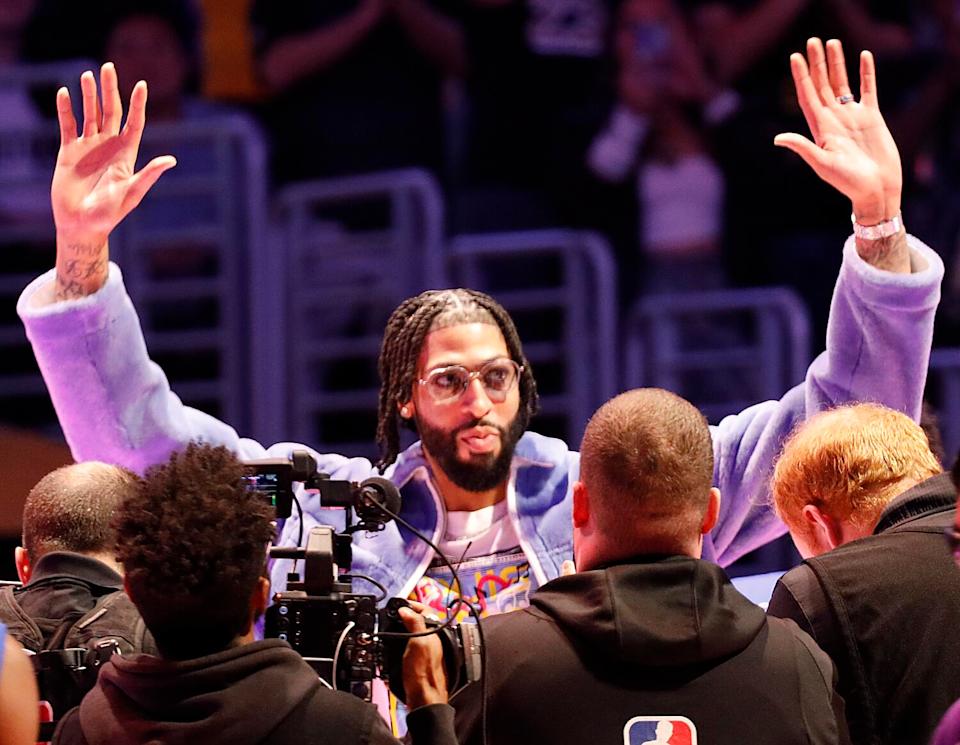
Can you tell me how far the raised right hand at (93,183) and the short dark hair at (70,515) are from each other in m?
0.42

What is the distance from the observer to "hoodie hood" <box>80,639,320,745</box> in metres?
1.56

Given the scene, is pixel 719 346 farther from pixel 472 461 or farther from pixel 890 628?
pixel 890 628

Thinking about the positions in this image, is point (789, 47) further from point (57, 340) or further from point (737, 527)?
point (57, 340)

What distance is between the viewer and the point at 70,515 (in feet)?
7.60

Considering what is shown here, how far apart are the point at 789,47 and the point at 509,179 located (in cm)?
115

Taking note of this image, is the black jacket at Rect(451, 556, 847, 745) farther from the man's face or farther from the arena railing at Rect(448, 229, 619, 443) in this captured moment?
the arena railing at Rect(448, 229, 619, 443)

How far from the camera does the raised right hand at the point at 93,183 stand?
2580 mm

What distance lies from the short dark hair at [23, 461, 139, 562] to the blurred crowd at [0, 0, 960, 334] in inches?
117

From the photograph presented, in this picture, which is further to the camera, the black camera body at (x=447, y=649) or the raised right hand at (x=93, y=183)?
the raised right hand at (x=93, y=183)

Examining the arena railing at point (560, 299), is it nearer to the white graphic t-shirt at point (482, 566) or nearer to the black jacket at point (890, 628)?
the white graphic t-shirt at point (482, 566)

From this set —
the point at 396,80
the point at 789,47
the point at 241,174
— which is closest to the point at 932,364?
the point at 789,47

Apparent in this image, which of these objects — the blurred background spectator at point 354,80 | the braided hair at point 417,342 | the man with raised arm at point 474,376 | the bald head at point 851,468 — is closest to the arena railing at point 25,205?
the blurred background spectator at point 354,80

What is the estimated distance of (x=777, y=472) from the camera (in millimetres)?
2164

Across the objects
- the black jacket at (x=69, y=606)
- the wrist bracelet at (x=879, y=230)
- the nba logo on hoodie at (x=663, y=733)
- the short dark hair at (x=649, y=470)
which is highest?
the wrist bracelet at (x=879, y=230)
